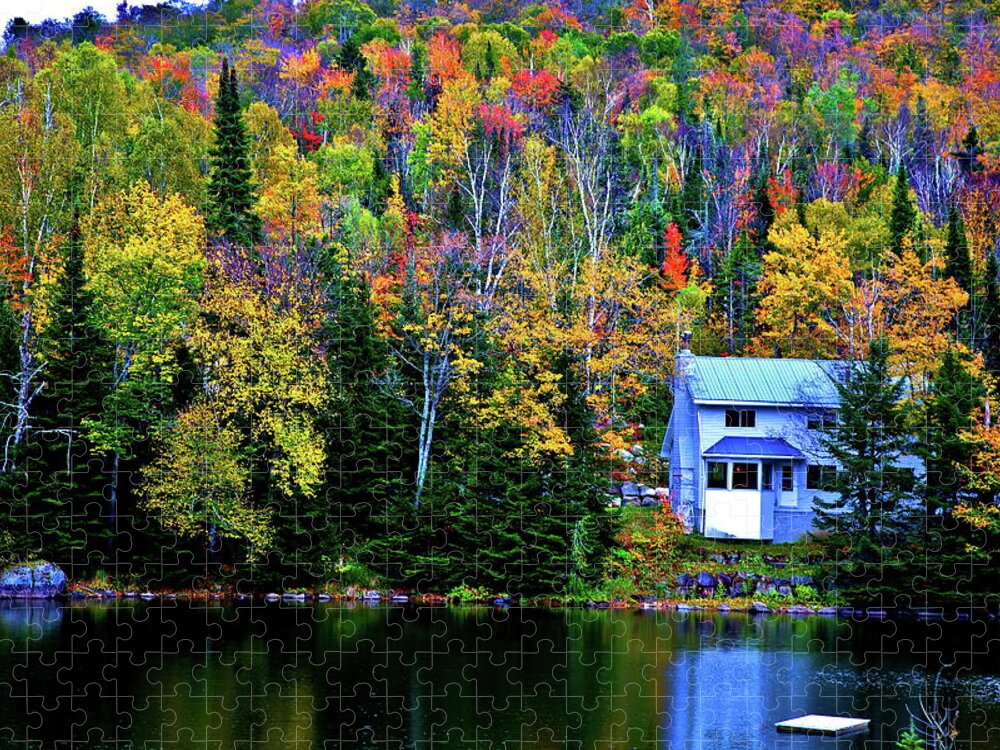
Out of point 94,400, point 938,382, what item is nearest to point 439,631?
point 94,400

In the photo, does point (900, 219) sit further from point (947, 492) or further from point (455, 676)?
point (455, 676)

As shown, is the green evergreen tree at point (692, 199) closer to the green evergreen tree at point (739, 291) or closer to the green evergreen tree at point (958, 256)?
the green evergreen tree at point (739, 291)

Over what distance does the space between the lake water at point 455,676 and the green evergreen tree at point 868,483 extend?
2394 mm

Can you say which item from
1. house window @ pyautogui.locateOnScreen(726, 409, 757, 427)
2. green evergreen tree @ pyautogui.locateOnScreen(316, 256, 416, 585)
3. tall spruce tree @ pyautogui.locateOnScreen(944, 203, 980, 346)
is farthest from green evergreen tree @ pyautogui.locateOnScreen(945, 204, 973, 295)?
green evergreen tree @ pyautogui.locateOnScreen(316, 256, 416, 585)

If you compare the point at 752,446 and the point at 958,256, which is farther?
the point at 958,256

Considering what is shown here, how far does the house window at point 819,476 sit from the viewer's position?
4219cm

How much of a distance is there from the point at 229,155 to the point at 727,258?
23429 millimetres

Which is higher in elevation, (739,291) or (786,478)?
(739,291)

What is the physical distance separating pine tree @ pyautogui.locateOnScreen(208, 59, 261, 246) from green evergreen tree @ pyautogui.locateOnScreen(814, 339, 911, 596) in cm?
2202

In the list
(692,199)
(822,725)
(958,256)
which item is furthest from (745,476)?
(692,199)

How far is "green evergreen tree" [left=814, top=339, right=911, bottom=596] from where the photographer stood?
38844 millimetres

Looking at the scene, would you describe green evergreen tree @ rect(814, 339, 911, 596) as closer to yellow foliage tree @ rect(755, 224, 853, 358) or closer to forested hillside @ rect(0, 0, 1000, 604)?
forested hillside @ rect(0, 0, 1000, 604)

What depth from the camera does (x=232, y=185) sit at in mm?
51281

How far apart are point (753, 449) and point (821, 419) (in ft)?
8.33
